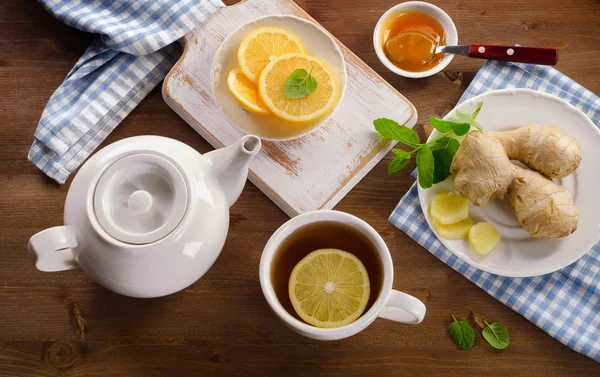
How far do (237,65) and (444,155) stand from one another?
0.48 meters

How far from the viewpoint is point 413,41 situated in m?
1.35

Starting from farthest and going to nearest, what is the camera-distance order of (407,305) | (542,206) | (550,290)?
(550,290) → (542,206) → (407,305)

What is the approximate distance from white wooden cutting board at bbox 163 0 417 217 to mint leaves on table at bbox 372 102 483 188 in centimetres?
5

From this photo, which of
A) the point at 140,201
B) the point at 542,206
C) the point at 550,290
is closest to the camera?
the point at 140,201

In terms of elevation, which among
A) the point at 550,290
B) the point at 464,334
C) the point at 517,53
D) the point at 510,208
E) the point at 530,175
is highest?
the point at 517,53

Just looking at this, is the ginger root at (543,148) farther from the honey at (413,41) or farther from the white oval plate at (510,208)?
the honey at (413,41)

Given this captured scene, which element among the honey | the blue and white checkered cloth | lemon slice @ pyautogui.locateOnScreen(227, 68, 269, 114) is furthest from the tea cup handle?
the blue and white checkered cloth

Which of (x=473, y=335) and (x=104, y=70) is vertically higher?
(x=104, y=70)

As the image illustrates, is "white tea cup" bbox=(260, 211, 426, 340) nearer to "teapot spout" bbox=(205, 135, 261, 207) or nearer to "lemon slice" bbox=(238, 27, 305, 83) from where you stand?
"teapot spout" bbox=(205, 135, 261, 207)

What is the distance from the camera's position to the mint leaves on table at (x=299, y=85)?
1.19 metres

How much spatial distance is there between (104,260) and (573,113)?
1.00m

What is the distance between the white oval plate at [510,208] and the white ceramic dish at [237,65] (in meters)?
0.26

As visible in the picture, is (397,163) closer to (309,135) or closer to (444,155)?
(444,155)

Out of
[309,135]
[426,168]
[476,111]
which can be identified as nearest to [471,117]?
[476,111]
